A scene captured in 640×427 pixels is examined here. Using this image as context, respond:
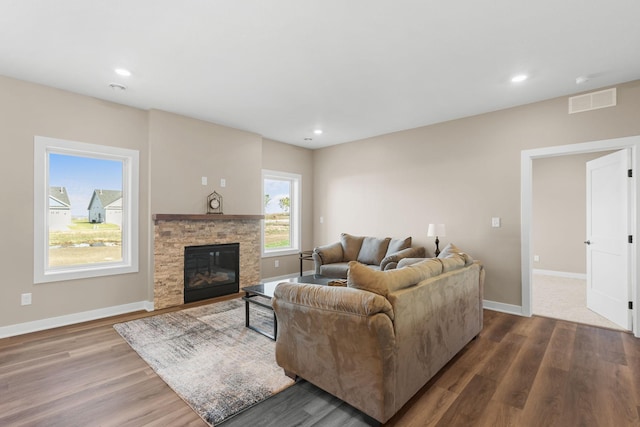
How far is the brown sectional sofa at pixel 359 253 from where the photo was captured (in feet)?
15.6

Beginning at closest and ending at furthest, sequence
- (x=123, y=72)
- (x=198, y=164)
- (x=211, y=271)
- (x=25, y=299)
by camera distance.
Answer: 1. (x=123, y=72)
2. (x=25, y=299)
3. (x=198, y=164)
4. (x=211, y=271)

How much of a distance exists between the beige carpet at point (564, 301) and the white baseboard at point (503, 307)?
0.28 m

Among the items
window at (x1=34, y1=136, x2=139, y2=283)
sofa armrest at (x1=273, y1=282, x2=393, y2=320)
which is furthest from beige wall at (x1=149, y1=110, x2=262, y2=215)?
sofa armrest at (x1=273, y1=282, x2=393, y2=320)

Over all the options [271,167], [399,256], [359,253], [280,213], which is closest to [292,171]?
[271,167]

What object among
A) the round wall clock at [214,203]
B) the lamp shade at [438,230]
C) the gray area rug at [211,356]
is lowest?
the gray area rug at [211,356]

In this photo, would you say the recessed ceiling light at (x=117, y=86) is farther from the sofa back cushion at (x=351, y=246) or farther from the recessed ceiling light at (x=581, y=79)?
the recessed ceiling light at (x=581, y=79)

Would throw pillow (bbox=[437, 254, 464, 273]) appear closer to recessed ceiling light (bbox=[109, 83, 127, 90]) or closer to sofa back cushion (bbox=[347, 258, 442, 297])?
sofa back cushion (bbox=[347, 258, 442, 297])

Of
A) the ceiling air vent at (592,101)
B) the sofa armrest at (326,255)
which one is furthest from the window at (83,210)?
the ceiling air vent at (592,101)

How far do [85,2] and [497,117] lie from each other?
4613 millimetres

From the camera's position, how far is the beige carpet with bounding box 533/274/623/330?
12.6 feet

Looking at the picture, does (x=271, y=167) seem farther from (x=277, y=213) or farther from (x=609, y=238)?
(x=609, y=238)

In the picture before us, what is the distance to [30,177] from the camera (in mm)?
3426

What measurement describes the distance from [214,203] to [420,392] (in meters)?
3.87

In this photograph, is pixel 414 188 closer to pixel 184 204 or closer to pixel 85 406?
pixel 184 204
